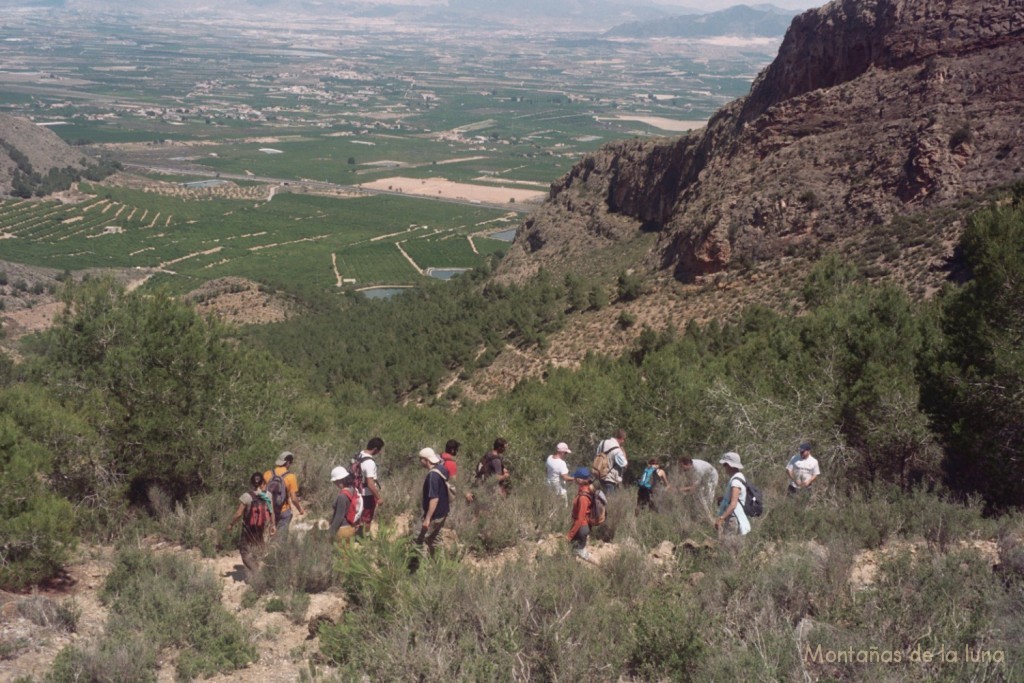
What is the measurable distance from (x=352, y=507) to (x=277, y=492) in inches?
30.7

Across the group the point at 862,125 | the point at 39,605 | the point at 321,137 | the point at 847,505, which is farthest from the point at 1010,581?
the point at 321,137

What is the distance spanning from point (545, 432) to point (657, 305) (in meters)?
18.5

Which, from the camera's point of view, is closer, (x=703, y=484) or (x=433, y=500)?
(x=433, y=500)

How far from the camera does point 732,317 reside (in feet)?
92.1

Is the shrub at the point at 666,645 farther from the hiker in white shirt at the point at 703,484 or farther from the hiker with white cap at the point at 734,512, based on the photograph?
the hiker in white shirt at the point at 703,484

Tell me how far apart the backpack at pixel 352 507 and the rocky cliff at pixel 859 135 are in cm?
2616

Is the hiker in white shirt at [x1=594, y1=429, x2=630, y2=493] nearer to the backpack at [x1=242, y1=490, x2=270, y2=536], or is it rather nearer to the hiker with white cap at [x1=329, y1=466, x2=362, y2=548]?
the hiker with white cap at [x1=329, y1=466, x2=362, y2=548]

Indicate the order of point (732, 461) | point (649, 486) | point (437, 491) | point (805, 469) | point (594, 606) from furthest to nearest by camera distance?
point (649, 486)
point (805, 469)
point (732, 461)
point (437, 491)
point (594, 606)

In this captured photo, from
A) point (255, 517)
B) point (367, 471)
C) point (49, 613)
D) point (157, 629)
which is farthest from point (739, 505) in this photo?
point (49, 613)

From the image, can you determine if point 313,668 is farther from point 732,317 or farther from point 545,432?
point 732,317

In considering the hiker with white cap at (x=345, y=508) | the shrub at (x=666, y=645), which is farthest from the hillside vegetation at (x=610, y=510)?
the hiker with white cap at (x=345, y=508)

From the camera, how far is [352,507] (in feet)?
27.6

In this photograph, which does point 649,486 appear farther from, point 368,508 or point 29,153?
point 29,153

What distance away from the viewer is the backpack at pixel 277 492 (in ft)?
27.7
